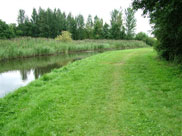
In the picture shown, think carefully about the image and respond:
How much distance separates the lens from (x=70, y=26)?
61.5 meters

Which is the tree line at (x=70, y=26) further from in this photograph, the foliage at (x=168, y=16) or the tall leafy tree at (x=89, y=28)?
the foliage at (x=168, y=16)

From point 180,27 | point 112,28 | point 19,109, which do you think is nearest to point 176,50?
point 180,27

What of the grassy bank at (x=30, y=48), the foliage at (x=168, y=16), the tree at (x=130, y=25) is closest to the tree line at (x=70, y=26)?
the tree at (x=130, y=25)

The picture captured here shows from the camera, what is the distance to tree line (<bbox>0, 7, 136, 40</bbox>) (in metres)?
49.6

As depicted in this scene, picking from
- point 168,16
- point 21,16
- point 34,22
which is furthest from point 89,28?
point 168,16

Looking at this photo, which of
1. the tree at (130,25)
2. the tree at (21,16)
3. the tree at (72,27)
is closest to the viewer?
the tree at (130,25)

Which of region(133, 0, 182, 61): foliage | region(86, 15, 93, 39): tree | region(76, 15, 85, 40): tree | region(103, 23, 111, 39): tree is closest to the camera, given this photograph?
region(133, 0, 182, 61): foliage

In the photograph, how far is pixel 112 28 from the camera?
51.4m

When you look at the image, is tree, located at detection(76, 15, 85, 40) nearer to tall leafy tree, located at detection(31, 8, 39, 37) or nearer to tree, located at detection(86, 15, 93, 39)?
tree, located at detection(86, 15, 93, 39)

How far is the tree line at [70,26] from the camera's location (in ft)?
163

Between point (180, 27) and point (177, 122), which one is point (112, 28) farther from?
point (177, 122)

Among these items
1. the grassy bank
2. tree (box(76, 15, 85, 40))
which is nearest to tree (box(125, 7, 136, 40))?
tree (box(76, 15, 85, 40))

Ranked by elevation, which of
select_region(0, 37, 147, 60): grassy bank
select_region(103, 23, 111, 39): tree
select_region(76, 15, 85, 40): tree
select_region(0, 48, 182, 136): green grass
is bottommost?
select_region(0, 48, 182, 136): green grass

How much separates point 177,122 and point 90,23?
63059 mm
